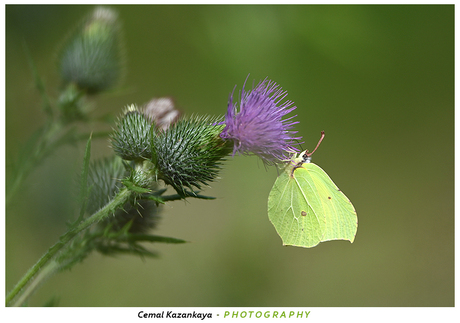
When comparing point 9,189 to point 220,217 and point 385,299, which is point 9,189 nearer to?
point 220,217

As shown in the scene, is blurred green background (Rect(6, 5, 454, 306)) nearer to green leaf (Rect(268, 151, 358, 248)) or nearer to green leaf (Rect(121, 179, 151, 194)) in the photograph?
green leaf (Rect(268, 151, 358, 248))

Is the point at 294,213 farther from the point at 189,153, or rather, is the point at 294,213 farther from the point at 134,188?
the point at 134,188

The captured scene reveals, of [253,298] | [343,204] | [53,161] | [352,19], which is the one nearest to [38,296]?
[53,161]

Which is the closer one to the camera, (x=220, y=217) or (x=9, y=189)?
(x=9, y=189)

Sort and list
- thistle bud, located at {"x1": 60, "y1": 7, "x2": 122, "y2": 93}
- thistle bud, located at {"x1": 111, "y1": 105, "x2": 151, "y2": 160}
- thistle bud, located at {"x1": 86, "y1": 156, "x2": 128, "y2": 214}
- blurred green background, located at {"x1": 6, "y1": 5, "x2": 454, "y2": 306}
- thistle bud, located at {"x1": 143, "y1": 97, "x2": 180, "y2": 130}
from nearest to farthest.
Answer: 1. thistle bud, located at {"x1": 111, "y1": 105, "x2": 151, "y2": 160}
2. thistle bud, located at {"x1": 86, "y1": 156, "x2": 128, "y2": 214}
3. thistle bud, located at {"x1": 143, "y1": 97, "x2": 180, "y2": 130}
4. thistle bud, located at {"x1": 60, "y1": 7, "x2": 122, "y2": 93}
5. blurred green background, located at {"x1": 6, "y1": 5, "x2": 454, "y2": 306}

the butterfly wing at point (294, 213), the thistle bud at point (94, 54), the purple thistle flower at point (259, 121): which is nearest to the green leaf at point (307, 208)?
the butterfly wing at point (294, 213)

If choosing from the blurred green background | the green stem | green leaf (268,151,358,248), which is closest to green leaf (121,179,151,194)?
the green stem

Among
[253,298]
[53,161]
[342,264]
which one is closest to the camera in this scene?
[53,161]
